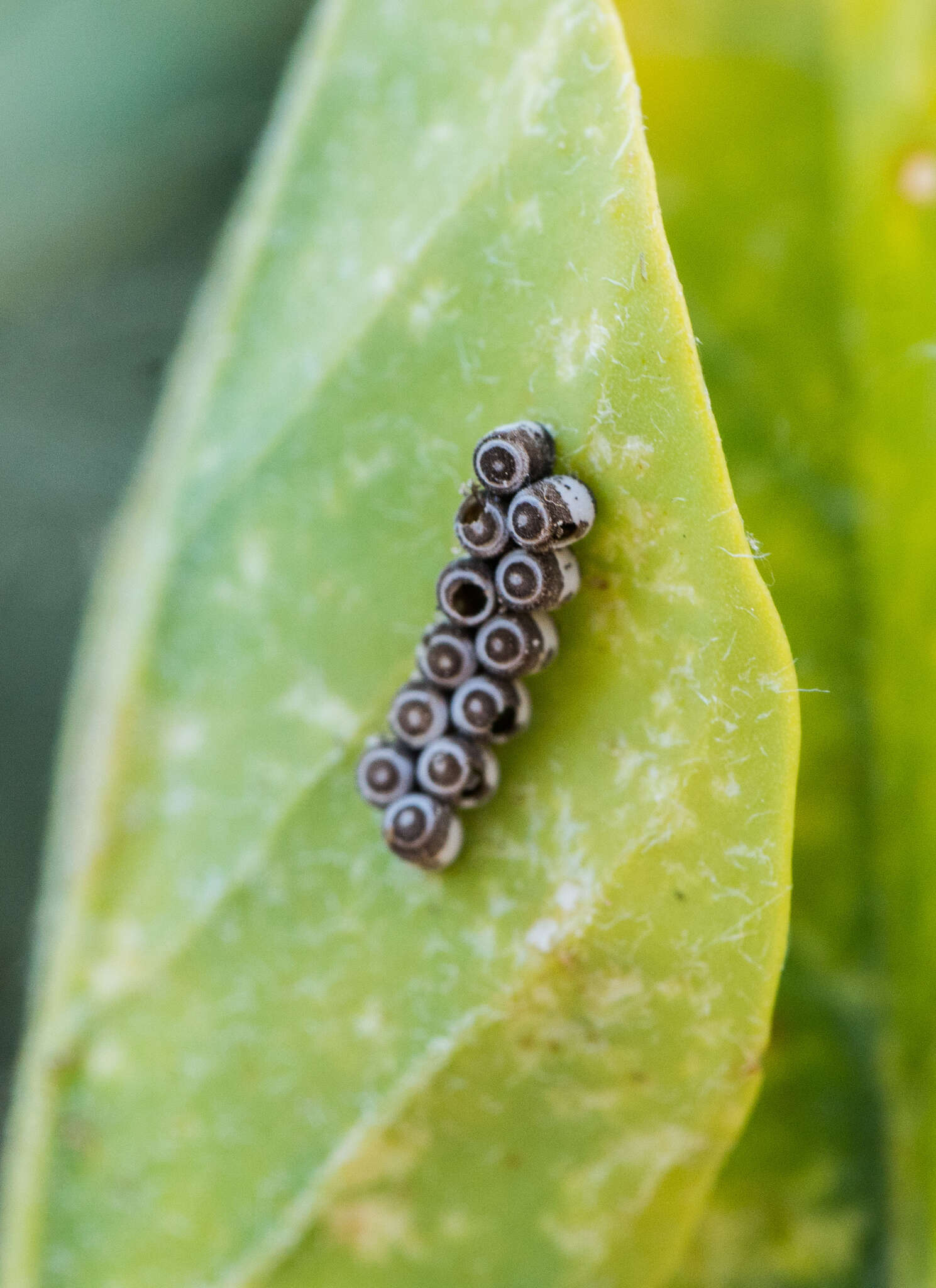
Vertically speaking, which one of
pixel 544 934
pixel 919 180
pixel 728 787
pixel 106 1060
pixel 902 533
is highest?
pixel 919 180

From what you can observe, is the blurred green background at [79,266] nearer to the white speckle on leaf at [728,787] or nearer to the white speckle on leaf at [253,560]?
the white speckle on leaf at [253,560]

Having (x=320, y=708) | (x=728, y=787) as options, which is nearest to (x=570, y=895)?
(x=728, y=787)

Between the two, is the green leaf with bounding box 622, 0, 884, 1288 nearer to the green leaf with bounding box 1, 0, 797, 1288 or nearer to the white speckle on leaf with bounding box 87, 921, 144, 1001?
the green leaf with bounding box 1, 0, 797, 1288

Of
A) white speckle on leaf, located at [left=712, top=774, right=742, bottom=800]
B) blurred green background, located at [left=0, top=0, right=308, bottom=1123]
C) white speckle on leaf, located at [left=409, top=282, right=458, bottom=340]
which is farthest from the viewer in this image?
blurred green background, located at [left=0, top=0, right=308, bottom=1123]

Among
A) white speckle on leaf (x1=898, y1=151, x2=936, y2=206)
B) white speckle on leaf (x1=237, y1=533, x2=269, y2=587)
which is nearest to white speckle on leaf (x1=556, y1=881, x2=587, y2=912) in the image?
white speckle on leaf (x1=237, y1=533, x2=269, y2=587)

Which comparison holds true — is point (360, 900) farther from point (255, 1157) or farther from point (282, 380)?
point (282, 380)

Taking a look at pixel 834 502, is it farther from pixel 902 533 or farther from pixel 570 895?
pixel 570 895

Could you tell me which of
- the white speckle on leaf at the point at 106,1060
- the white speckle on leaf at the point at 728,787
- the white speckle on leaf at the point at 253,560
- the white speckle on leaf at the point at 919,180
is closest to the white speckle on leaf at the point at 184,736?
the white speckle on leaf at the point at 253,560

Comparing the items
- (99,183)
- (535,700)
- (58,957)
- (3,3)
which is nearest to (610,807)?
(535,700)
